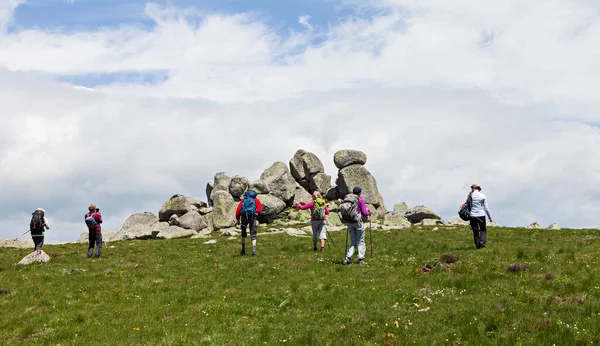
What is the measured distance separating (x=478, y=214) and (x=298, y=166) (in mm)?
69885

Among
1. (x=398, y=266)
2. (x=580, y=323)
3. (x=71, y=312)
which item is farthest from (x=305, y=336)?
(x=398, y=266)

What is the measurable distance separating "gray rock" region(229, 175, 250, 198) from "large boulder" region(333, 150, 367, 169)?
17.5 meters

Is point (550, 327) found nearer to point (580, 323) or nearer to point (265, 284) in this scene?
point (580, 323)

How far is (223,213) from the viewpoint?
→ 70875mm

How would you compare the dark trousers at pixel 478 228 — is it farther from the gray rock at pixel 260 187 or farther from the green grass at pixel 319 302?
the gray rock at pixel 260 187

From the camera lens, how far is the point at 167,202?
78375 mm

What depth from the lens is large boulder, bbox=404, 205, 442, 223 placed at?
69.4 m

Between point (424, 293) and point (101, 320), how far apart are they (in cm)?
1105

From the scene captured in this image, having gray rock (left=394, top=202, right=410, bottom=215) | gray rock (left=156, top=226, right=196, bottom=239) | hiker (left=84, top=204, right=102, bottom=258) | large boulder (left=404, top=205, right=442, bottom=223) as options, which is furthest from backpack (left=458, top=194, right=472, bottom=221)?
gray rock (left=394, top=202, right=410, bottom=215)

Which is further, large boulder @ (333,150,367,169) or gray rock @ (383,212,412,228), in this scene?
large boulder @ (333,150,367,169)

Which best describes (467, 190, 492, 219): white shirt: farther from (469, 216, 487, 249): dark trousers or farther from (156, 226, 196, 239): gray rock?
(156, 226, 196, 239): gray rock

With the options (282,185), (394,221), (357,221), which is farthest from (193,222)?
(357,221)

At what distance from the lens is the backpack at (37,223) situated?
3262 centimetres

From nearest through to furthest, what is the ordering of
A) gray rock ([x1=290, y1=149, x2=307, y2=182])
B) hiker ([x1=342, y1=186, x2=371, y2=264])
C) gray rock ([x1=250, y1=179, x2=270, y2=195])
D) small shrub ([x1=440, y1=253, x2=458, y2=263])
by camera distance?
small shrub ([x1=440, y1=253, x2=458, y2=263]) < hiker ([x1=342, y1=186, x2=371, y2=264]) < gray rock ([x1=250, y1=179, x2=270, y2=195]) < gray rock ([x1=290, y1=149, x2=307, y2=182])
